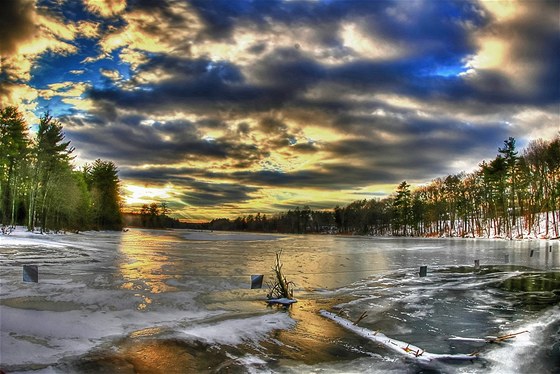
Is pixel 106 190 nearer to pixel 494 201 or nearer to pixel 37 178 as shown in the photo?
pixel 37 178

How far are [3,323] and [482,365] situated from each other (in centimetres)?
929

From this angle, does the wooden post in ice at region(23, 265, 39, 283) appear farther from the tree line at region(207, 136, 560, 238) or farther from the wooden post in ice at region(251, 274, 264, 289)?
the tree line at region(207, 136, 560, 238)

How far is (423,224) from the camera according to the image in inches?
4624

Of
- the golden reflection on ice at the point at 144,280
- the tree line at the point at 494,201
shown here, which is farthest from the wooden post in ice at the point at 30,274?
the tree line at the point at 494,201

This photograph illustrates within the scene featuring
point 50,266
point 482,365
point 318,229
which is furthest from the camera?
point 318,229

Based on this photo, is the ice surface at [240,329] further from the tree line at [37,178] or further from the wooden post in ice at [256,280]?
the tree line at [37,178]

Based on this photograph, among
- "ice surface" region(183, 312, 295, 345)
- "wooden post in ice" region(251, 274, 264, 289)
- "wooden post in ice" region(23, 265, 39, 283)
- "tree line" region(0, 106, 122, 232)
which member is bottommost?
"ice surface" region(183, 312, 295, 345)

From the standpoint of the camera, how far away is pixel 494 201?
8025cm

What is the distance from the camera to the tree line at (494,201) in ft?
230

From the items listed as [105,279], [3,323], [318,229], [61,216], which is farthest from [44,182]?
[318,229]

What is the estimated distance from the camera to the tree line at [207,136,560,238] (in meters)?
70.0

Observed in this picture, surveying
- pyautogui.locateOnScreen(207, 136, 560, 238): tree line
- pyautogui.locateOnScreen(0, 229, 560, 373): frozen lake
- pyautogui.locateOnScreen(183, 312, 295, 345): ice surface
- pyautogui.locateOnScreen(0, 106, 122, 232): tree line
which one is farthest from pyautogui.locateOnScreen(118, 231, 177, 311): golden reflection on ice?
pyautogui.locateOnScreen(207, 136, 560, 238): tree line

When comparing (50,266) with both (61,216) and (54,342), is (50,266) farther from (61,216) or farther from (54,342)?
(61,216)

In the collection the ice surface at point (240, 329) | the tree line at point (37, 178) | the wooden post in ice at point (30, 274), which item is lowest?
the ice surface at point (240, 329)
